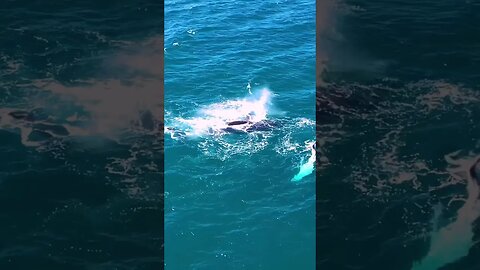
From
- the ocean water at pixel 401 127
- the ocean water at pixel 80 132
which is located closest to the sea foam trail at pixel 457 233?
the ocean water at pixel 401 127

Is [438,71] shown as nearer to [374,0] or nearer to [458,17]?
[458,17]

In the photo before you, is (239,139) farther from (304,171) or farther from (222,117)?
(304,171)

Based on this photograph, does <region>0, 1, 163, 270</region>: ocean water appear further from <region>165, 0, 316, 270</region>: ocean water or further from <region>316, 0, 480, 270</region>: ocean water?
<region>165, 0, 316, 270</region>: ocean water

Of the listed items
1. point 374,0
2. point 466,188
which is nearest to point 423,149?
point 466,188

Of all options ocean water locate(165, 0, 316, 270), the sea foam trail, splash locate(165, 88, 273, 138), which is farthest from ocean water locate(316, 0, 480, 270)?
splash locate(165, 88, 273, 138)

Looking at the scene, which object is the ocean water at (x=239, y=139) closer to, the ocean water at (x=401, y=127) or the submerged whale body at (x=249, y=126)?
the submerged whale body at (x=249, y=126)
